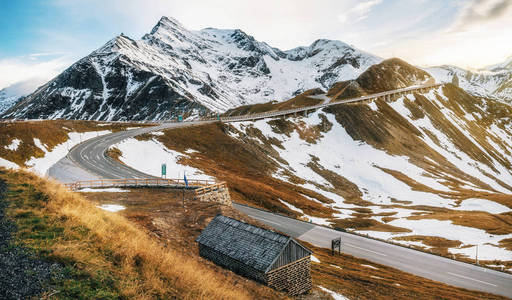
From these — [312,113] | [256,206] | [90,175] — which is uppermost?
[312,113]

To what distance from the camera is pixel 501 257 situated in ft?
119

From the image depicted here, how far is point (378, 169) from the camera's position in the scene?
90.1 m

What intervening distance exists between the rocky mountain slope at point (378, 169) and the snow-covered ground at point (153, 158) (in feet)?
2.49

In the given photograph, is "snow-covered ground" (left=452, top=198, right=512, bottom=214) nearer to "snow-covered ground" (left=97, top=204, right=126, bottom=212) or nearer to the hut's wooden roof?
the hut's wooden roof

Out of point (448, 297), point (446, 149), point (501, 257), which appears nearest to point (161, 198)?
point (448, 297)

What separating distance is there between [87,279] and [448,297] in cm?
2786

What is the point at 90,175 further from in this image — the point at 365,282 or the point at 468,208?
the point at 468,208

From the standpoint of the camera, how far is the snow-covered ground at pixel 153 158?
5216cm

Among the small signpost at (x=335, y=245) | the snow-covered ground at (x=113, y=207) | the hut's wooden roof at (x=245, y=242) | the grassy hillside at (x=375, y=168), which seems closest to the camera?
the hut's wooden roof at (x=245, y=242)

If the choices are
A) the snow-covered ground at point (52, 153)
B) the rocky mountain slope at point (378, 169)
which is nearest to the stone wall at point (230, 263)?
the snow-covered ground at point (52, 153)

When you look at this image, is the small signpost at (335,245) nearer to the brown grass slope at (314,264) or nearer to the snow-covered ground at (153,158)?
the brown grass slope at (314,264)

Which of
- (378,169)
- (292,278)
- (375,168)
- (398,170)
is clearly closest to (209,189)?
(292,278)

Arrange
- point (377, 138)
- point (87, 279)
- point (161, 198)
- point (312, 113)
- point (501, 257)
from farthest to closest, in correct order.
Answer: point (312, 113)
point (377, 138)
point (501, 257)
point (161, 198)
point (87, 279)

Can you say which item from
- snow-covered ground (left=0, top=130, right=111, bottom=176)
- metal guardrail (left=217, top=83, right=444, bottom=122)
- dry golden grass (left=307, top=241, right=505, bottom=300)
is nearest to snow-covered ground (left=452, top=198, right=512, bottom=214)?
dry golden grass (left=307, top=241, right=505, bottom=300)
